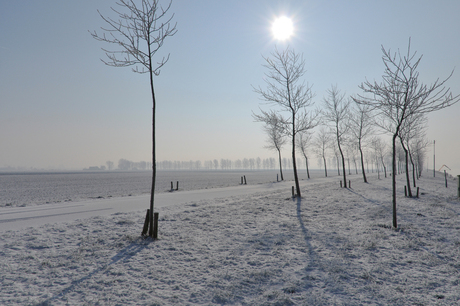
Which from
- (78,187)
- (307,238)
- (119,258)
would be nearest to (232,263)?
(119,258)

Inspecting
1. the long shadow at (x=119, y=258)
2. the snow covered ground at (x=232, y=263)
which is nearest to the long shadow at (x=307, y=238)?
the snow covered ground at (x=232, y=263)

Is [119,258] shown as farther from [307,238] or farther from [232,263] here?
[307,238]

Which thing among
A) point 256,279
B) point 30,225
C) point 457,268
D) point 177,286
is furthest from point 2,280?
point 457,268

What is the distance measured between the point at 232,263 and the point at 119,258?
8.61 ft

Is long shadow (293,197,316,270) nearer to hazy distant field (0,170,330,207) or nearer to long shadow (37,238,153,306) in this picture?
long shadow (37,238,153,306)

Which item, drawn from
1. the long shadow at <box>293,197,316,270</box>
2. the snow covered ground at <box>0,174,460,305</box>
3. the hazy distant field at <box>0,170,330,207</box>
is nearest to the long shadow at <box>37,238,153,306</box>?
the snow covered ground at <box>0,174,460,305</box>

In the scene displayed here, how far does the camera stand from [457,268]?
510 centimetres

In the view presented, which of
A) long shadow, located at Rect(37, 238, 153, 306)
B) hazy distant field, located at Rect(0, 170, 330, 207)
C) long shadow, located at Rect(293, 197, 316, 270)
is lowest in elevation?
hazy distant field, located at Rect(0, 170, 330, 207)

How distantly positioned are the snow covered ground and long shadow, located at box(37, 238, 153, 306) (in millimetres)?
19

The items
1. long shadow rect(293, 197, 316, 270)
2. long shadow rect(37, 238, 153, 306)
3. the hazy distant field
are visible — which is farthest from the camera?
the hazy distant field

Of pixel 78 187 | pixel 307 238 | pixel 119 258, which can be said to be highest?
pixel 119 258

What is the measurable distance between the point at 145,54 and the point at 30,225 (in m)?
6.82

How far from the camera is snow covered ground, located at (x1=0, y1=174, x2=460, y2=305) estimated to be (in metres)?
4.04

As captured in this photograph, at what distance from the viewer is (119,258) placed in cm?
552
